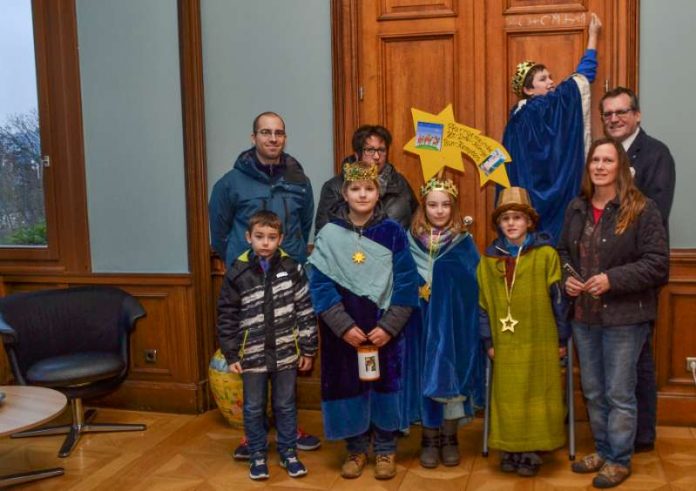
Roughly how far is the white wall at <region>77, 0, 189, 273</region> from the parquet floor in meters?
0.92

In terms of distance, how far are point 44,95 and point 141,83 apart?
596 mm

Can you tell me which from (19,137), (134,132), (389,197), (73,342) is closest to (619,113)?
(389,197)

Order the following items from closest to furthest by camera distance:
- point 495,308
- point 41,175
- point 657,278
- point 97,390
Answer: point 657,278
point 495,308
point 97,390
point 41,175

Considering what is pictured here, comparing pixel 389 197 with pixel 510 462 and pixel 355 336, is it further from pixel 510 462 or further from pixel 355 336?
pixel 510 462

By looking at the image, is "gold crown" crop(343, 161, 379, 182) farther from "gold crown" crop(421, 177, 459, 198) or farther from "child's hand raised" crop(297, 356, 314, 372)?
"child's hand raised" crop(297, 356, 314, 372)

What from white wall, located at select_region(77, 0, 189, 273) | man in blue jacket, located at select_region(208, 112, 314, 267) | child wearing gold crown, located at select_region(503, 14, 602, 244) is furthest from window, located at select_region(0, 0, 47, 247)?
child wearing gold crown, located at select_region(503, 14, 602, 244)

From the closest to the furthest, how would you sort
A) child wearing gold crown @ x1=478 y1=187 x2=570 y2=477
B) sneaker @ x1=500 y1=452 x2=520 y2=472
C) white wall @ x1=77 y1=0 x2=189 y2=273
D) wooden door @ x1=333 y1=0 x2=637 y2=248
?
child wearing gold crown @ x1=478 y1=187 x2=570 y2=477 < sneaker @ x1=500 y1=452 x2=520 y2=472 < wooden door @ x1=333 y1=0 x2=637 y2=248 < white wall @ x1=77 y1=0 x2=189 y2=273

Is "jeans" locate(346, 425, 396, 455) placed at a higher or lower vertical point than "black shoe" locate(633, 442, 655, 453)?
higher

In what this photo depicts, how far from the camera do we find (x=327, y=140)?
373cm

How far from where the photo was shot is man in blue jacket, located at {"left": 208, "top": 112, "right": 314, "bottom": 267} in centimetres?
329

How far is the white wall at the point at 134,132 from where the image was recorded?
151 inches

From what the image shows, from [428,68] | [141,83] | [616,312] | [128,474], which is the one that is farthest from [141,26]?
[616,312]

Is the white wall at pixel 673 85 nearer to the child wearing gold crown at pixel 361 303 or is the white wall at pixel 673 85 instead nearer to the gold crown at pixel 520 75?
the gold crown at pixel 520 75

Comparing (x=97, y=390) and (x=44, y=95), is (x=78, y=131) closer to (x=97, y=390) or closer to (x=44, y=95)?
(x=44, y=95)
